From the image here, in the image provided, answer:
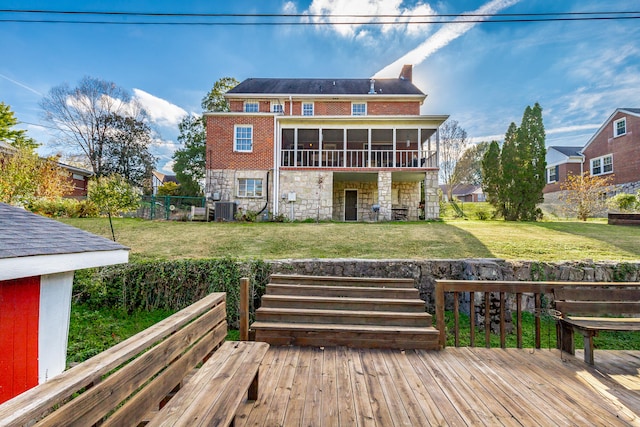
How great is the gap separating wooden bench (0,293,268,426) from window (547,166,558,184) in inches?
1111

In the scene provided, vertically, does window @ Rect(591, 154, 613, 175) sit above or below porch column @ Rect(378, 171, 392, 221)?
above

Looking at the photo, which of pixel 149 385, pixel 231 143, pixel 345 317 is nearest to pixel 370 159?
pixel 231 143

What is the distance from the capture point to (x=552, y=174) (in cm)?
2258

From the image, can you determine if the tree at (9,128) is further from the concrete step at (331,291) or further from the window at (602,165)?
the window at (602,165)

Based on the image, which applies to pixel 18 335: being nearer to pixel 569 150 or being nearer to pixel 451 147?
pixel 451 147

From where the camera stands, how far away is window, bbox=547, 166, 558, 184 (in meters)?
22.1

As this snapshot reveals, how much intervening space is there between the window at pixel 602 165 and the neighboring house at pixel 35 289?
26.9 meters

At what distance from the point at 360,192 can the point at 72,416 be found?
48.6ft

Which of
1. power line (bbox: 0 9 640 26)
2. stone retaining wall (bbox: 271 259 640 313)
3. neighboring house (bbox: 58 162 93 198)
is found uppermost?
power line (bbox: 0 9 640 26)

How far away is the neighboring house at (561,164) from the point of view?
20812mm

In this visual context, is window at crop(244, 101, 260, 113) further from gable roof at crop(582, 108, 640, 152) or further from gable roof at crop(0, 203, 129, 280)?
gable roof at crop(582, 108, 640, 152)

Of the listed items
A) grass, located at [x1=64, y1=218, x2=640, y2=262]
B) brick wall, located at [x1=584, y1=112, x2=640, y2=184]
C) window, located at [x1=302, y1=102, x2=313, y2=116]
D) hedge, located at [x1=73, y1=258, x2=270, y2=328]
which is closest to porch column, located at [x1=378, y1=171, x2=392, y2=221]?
grass, located at [x1=64, y1=218, x2=640, y2=262]

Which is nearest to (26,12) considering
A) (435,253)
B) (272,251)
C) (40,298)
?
(40,298)

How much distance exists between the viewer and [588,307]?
9.84 feet
